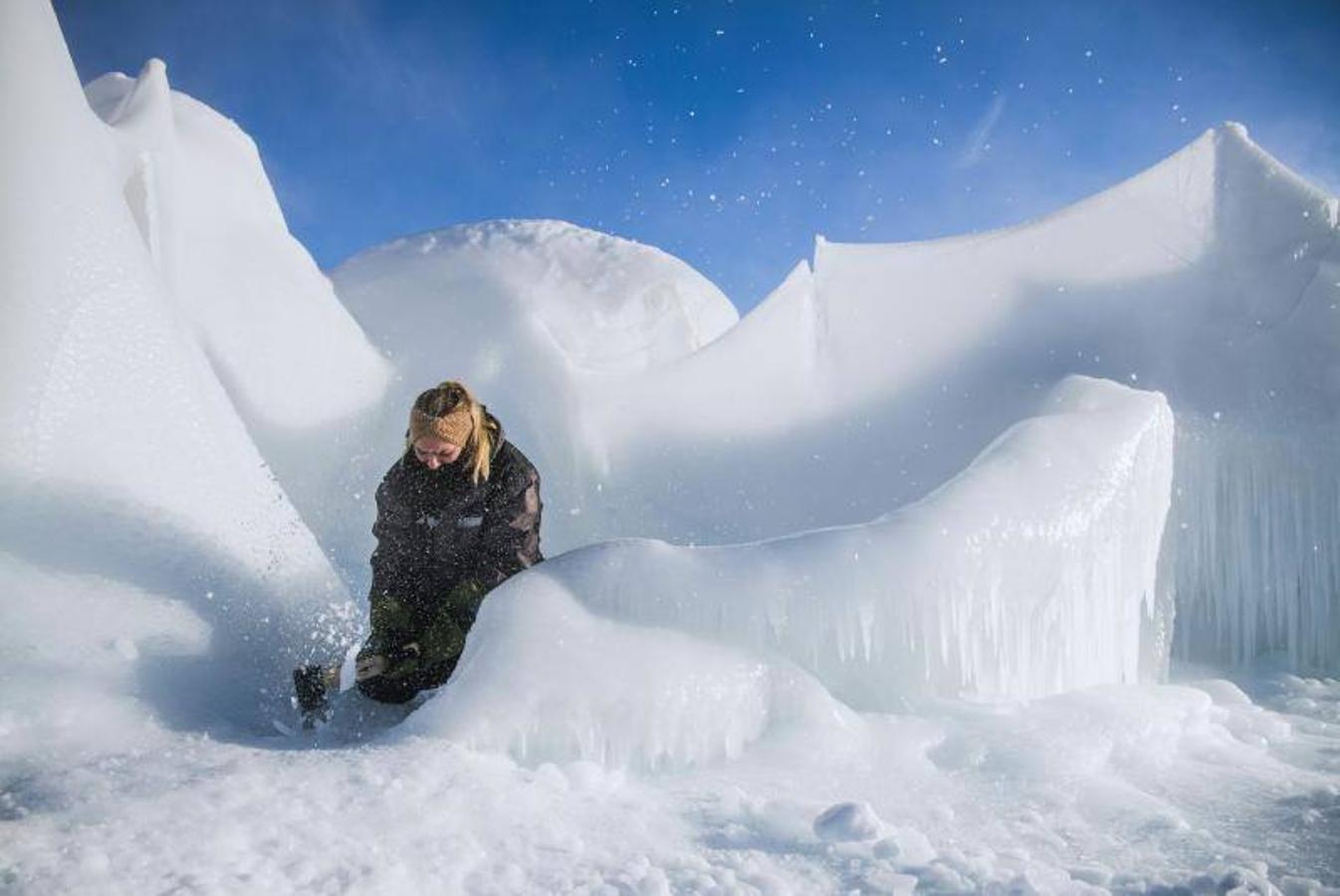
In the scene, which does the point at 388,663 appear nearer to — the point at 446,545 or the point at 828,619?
the point at 446,545

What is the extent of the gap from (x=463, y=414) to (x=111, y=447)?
4.09 ft

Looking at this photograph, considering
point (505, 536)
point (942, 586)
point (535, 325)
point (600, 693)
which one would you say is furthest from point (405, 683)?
point (535, 325)

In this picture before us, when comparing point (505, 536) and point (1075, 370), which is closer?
point (505, 536)

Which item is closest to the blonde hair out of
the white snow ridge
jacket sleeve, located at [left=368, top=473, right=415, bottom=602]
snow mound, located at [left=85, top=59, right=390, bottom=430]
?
jacket sleeve, located at [left=368, top=473, right=415, bottom=602]

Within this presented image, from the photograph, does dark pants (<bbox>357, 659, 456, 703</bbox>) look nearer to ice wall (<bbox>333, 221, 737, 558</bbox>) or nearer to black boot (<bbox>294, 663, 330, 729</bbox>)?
black boot (<bbox>294, 663, 330, 729</bbox>)

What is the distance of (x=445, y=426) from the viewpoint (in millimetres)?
2854

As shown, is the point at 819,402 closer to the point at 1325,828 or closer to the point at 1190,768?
the point at 1190,768

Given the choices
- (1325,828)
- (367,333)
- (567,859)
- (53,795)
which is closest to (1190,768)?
(1325,828)

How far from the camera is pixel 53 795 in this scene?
185 centimetres

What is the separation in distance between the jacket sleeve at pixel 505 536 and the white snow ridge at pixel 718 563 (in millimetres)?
262

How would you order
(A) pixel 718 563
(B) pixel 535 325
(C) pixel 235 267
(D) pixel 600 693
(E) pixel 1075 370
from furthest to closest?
(B) pixel 535 325, (C) pixel 235 267, (E) pixel 1075 370, (A) pixel 718 563, (D) pixel 600 693

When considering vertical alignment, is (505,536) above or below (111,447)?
below

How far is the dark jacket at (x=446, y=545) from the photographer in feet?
9.79

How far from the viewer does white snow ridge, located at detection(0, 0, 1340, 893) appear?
6.22 feet
